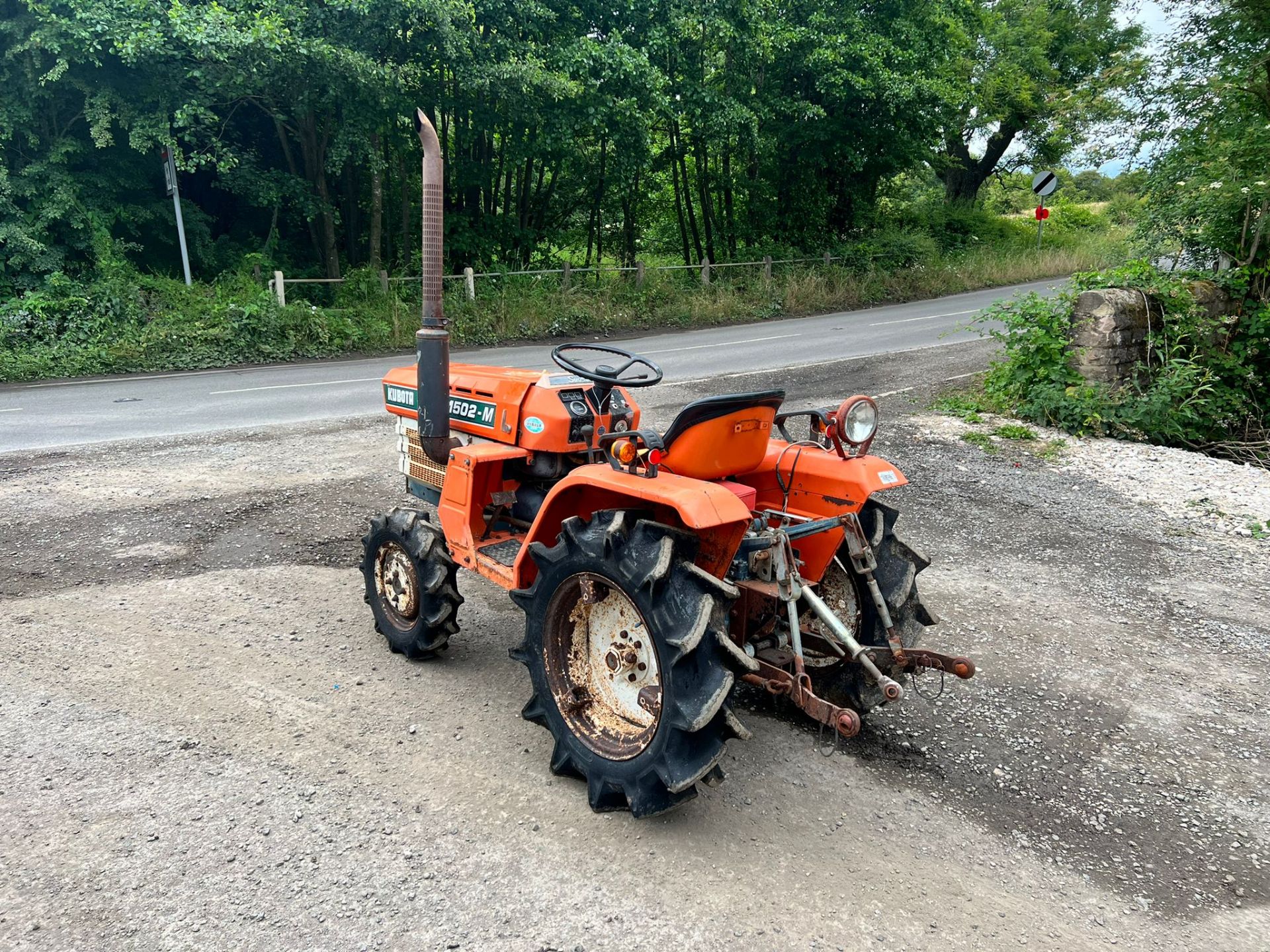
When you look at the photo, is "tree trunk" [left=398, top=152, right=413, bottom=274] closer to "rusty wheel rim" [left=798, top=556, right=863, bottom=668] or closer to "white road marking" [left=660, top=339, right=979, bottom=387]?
"white road marking" [left=660, top=339, right=979, bottom=387]

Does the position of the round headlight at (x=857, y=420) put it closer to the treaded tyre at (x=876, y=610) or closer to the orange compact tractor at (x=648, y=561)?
the orange compact tractor at (x=648, y=561)

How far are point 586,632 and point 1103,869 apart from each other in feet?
6.01

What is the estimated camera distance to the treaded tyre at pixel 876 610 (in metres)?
3.39

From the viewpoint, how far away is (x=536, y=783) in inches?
120

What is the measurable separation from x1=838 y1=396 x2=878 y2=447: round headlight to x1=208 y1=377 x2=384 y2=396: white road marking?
9.19 meters

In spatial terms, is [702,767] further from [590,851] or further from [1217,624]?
[1217,624]

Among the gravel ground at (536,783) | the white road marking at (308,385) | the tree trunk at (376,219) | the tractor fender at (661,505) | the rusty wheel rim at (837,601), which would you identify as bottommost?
the white road marking at (308,385)

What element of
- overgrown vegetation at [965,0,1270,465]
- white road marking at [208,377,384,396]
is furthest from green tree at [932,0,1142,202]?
white road marking at [208,377,384,396]

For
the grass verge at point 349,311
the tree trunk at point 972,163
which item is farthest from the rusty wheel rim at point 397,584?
the tree trunk at point 972,163

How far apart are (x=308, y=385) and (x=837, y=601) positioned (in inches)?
369

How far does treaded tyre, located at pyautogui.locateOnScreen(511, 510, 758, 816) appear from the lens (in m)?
2.66

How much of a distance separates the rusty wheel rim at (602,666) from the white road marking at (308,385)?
353 inches

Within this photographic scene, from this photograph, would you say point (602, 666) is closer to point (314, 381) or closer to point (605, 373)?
point (605, 373)

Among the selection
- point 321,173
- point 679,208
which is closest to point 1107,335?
point 321,173
